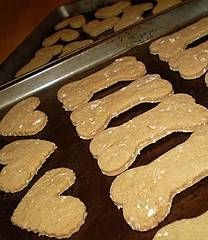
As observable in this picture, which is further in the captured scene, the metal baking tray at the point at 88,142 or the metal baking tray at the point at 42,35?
the metal baking tray at the point at 42,35

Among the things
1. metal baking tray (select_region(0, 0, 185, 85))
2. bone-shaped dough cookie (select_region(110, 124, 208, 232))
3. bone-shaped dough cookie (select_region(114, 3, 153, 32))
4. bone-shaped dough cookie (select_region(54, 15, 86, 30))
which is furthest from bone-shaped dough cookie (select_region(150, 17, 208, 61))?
bone-shaped dough cookie (select_region(54, 15, 86, 30))

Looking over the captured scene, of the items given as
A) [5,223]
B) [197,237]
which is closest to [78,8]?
[5,223]

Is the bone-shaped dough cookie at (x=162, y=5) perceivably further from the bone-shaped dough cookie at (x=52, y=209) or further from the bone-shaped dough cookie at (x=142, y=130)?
the bone-shaped dough cookie at (x=52, y=209)

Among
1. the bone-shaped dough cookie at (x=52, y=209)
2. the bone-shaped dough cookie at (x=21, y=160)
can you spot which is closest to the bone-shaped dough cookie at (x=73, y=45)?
the bone-shaped dough cookie at (x=21, y=160)

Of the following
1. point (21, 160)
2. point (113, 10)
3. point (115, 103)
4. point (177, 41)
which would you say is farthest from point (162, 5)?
point (21, 160)

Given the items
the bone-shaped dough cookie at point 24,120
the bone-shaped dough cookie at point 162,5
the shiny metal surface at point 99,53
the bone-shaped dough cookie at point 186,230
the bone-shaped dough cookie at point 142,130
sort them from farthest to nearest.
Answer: the bone-shaped dough cookie at point 162,5 → the shiny metal surface at point 99,53 → the bone-shaped dough cookie at point 24,120 → the bone-shaped dough cookie at point 142,130 → the bone-shaped dough cookie at point 186,230

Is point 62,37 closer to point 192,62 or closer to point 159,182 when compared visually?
point 192,62

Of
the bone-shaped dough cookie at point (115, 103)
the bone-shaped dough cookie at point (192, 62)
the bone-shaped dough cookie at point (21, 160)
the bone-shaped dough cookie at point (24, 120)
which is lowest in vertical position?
the bone-shaped dough cookie at point (192, 62)
